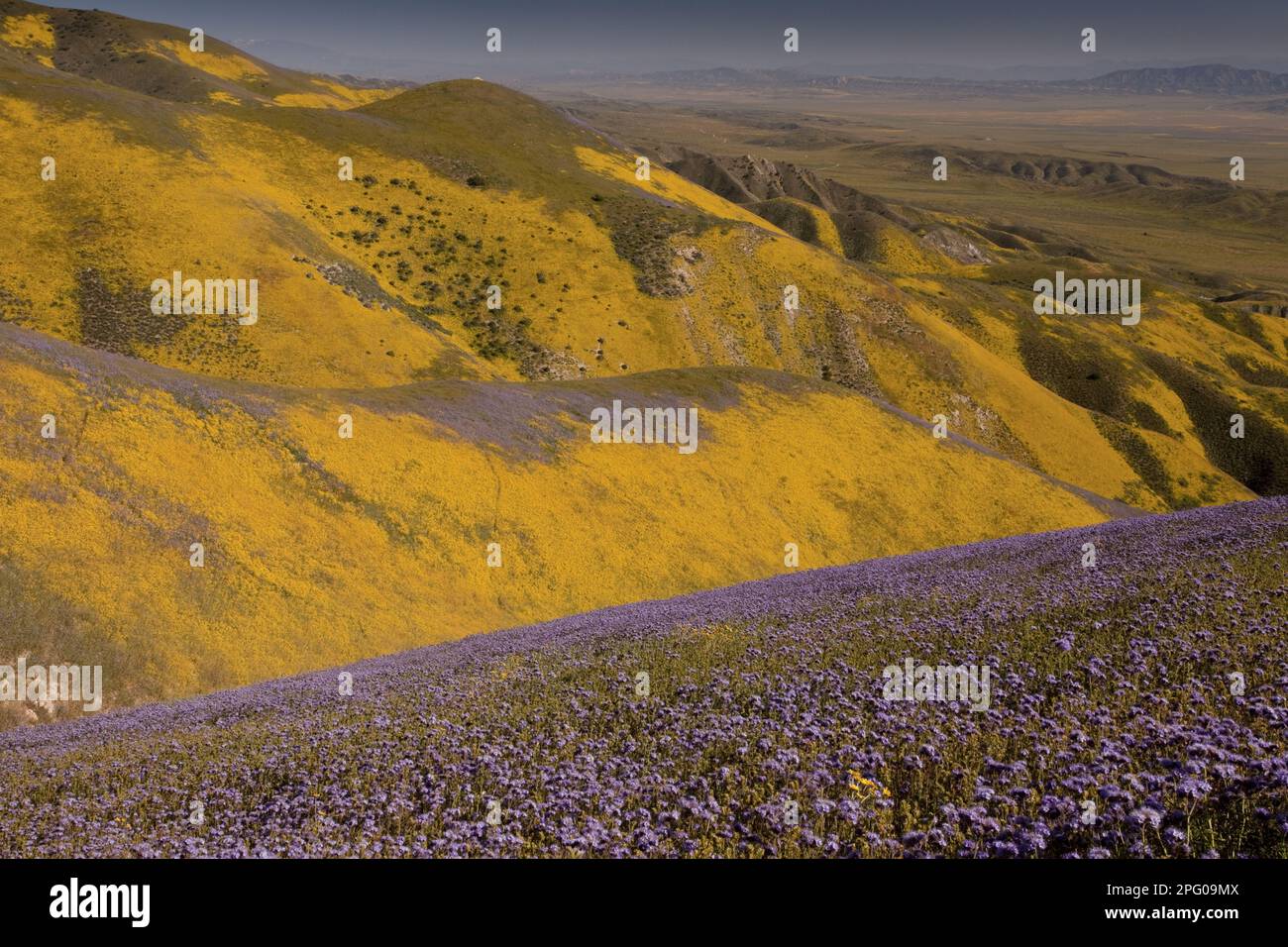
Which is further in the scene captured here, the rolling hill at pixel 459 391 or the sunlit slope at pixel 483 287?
the sunlit slope at pixel 483 287

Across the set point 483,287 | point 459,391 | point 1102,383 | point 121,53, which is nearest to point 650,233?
point 483,287

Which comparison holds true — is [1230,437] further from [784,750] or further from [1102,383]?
[784,750]

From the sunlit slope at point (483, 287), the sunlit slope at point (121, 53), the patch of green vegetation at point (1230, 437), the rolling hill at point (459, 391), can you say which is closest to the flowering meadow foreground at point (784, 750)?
the rolling hill at point (459, 391)

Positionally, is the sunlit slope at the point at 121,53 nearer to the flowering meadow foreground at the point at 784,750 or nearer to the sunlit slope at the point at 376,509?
the sunlit slope at the point at 376,509

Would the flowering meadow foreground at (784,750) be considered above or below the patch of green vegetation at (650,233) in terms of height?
below
